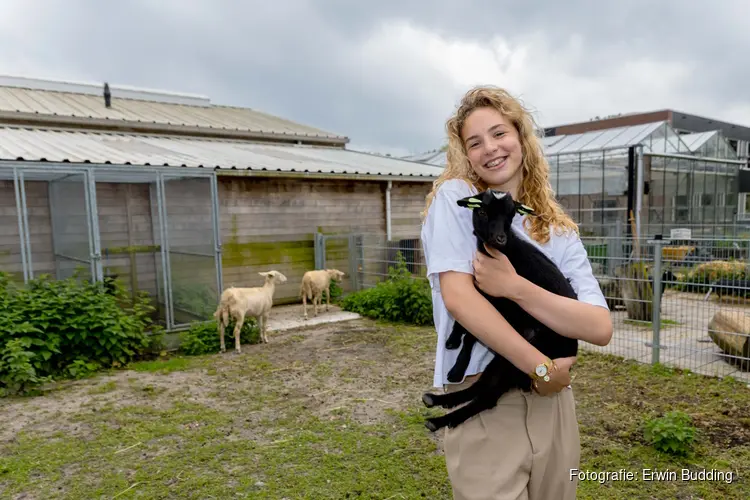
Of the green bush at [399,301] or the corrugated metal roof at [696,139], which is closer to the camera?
the green bush at [399,301]

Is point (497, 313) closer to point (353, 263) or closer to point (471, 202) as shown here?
point (471, 202)

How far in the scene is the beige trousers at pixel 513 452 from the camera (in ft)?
4.65

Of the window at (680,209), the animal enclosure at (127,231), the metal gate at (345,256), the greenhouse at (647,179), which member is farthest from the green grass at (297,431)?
the window at (680,209)

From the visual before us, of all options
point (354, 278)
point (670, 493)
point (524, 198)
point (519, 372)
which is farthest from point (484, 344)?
point (354, 278)

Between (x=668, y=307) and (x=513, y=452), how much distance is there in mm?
9200

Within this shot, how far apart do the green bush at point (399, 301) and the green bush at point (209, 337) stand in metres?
2.37

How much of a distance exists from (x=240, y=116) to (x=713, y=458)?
615 inches

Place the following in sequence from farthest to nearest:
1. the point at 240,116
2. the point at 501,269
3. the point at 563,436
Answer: the point at 240,116 → the point at 563,436 → the point at 501,269

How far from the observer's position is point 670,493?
A: 10.3 ft

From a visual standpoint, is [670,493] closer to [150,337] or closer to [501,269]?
[501,269]

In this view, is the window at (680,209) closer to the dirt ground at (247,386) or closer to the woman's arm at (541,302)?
the dirt ground at (247,386)

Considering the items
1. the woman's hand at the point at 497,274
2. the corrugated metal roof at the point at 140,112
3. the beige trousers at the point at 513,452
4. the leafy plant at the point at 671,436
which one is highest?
the corrugated metal roof at the point at 140,112

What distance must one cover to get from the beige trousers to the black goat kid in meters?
0.05

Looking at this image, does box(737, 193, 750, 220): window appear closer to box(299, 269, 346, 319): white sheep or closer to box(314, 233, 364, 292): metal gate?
box(314, 233, 364, 292): metal gate
